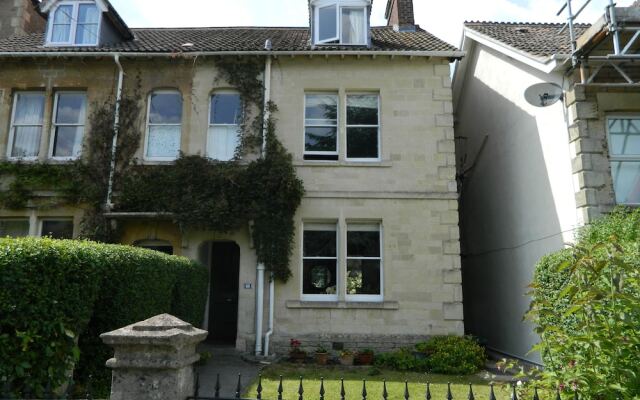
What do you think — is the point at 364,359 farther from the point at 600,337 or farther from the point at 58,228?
the point at 58,228

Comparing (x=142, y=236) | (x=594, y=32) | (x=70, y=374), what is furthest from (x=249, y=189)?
(x=594, y=32)

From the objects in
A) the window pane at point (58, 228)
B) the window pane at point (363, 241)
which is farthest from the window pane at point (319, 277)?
the window pane at point (58, 228)

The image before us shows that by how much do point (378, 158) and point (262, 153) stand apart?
3242mm

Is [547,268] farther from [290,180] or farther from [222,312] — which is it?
[222,312]

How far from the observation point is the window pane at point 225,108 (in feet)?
45.0

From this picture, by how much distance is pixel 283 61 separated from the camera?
13.7 metres

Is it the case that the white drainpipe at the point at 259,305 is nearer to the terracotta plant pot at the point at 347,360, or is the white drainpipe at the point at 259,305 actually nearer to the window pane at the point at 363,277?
the terracotta plant pot at the point at 347,360

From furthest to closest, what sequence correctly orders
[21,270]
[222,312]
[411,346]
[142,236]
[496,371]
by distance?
[222,312] < [142,236] < [411,346] < [496,371] < [21,270]

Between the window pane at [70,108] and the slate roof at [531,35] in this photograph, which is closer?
the slate roof at [531,35]

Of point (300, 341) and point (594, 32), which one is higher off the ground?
point (594, 32)

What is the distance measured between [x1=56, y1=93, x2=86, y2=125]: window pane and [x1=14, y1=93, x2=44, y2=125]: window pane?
21.1 inches

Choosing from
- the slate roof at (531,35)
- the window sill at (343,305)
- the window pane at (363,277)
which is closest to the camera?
the slate roof at (531,35)

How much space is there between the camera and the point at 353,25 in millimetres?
14414

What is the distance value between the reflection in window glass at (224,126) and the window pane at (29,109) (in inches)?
203
